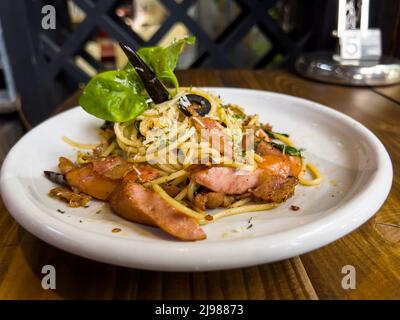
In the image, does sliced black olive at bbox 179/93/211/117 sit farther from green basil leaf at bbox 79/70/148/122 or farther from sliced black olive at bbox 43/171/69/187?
sliced black olive at bbox 43/171/69/187

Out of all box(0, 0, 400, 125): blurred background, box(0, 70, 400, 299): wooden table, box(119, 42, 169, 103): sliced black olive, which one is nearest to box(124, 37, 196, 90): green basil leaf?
box(119, 42, 169, 103): sliced black olive

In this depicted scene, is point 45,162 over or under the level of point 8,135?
over

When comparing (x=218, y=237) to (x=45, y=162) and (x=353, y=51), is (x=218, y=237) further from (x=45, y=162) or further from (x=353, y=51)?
(x=353, y=51)

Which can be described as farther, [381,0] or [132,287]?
[381,0]

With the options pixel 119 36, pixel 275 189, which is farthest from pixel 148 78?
pixel 119 36
